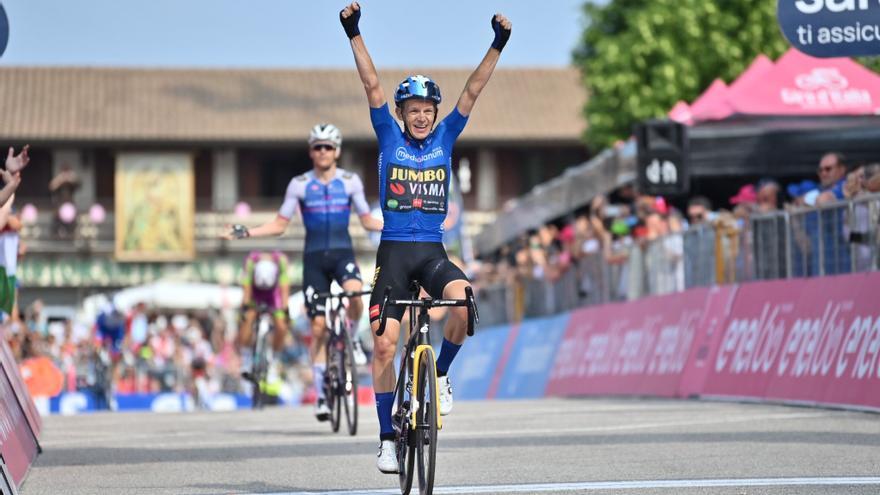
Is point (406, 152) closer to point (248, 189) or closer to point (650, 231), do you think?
point (650, 231)

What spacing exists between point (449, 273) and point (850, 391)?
20.2ft

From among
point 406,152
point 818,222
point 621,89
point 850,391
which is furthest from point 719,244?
point 621,89

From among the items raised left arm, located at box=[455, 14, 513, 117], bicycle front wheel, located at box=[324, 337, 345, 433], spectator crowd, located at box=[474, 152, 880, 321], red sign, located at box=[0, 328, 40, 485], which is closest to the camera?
raised left arm, located at box=[455, 14, 513, 117]

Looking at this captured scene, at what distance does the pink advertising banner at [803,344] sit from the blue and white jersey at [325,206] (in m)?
3.71

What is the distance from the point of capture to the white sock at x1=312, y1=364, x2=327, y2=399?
15.6 metres

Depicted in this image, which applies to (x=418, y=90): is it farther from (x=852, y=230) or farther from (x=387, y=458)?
(x=852, y=230)

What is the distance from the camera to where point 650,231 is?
832 inches

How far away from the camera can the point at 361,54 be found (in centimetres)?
992

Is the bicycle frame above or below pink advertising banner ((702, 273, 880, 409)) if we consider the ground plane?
above

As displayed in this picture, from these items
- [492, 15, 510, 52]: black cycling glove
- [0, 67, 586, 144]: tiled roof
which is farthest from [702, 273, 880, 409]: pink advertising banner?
[0, 67, 586, 144]: tiled roof

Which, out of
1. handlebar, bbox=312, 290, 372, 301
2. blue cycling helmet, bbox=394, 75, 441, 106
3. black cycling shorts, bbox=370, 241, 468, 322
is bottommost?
handlebar, bbox=312, 290, 372, 301

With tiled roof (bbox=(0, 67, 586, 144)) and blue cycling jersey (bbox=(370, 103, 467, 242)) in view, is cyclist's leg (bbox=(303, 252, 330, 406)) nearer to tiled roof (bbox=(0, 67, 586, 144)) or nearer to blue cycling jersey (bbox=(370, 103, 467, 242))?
blue cycling jersey (bbox=(370, 103, 467, 242))

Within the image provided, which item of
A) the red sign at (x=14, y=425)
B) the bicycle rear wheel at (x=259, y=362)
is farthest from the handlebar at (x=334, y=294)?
the bicycle rear wheel at (x=259, y=362)

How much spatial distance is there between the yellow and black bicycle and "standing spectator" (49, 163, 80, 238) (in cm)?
5451
